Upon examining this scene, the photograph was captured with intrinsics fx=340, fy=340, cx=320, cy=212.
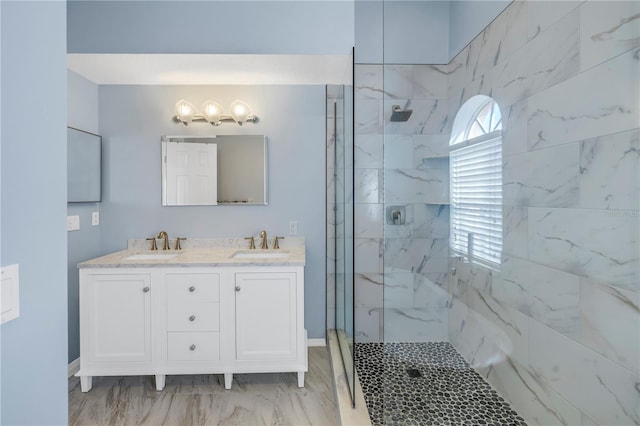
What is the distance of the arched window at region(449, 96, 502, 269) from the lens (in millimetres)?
1301

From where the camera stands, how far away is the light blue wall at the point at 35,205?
0.67 m

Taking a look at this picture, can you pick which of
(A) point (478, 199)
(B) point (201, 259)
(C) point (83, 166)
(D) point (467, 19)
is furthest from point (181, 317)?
(D) point (467, 19)

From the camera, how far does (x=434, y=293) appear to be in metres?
1.46

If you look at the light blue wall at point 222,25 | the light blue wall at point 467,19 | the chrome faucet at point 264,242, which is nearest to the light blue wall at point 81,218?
the light blue wall at point 222,25

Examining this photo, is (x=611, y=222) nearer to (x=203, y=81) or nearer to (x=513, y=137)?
(x=513, y=137)

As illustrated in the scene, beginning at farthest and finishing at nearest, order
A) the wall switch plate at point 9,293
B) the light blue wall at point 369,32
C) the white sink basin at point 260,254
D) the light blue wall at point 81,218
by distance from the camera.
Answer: the white sink basin at point 260,254, the light blue wall at point 81,218, the light blue wall at point 369,32, the wall switch plate at point 9,293

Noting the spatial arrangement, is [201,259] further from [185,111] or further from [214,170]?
[185,111]

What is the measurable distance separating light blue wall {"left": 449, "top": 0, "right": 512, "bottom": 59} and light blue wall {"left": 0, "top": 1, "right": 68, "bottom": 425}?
4.41ft

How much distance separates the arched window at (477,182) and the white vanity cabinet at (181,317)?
1.18 meters

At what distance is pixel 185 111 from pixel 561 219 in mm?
2589

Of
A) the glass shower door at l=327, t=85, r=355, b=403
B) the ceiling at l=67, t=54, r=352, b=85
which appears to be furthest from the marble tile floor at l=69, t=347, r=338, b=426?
the ceiling at l=67, t=54, r=352, b=85

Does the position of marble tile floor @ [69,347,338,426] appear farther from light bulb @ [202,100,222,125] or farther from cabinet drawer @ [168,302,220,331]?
light bulb @ [202,100,222,125]

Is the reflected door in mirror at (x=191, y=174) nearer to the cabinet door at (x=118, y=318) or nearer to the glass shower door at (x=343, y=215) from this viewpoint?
the cabinet door at (x=118, y=318)

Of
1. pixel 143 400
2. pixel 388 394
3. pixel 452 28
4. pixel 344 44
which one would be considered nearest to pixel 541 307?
pixel 388 394
